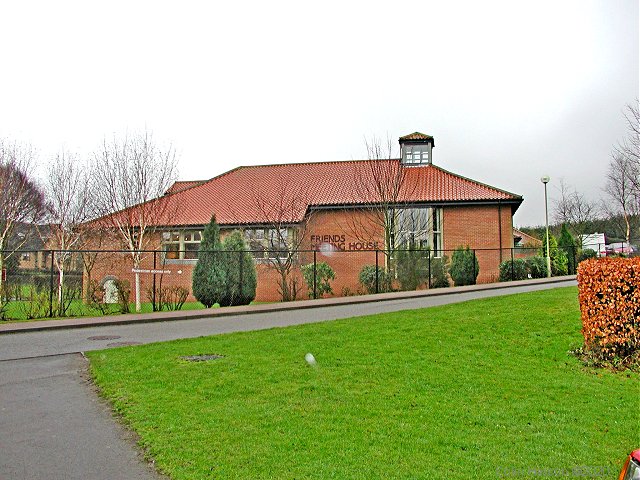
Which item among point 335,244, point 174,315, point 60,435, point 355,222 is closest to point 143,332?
point 174,315

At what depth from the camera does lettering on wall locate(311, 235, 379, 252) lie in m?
30.5

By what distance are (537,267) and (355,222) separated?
10411mm

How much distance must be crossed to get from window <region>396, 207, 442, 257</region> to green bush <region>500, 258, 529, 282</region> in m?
3.67

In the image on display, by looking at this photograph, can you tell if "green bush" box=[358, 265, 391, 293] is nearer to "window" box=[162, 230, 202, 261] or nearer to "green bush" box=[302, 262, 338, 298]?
"green bush" box=[302, 262, 338, 298]

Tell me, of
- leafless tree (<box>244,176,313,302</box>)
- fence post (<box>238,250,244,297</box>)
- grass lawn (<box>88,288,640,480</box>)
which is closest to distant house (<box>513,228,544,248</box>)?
leafless tree (<box>244,176,313,302</box>)

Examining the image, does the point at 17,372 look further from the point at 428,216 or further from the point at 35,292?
the point at 428,216

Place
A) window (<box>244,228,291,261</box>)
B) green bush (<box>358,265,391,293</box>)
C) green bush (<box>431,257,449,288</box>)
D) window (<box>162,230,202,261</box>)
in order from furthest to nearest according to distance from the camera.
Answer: window (<box>162,230,202,261</box>) < window (<box>244,228,291,261</box>) < green bush (<box>431,257,449,288</box>) < green bush (<box>358,265,391,293</box>)

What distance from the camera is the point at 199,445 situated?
4.70 meters

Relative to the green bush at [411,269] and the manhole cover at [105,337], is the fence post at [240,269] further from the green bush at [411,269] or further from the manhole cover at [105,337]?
the manhole cover at [105,337]

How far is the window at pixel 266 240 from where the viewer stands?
26062 millimetres

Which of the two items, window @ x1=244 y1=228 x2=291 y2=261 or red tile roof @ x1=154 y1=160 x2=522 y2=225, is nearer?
window @ x1=244 y1=228 x2=291 y2=261

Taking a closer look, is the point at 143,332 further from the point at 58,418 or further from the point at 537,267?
the point at 537,267

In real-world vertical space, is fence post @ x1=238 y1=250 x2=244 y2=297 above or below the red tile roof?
below

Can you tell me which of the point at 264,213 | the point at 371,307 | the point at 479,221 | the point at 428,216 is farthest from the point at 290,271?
the point at 479,221
